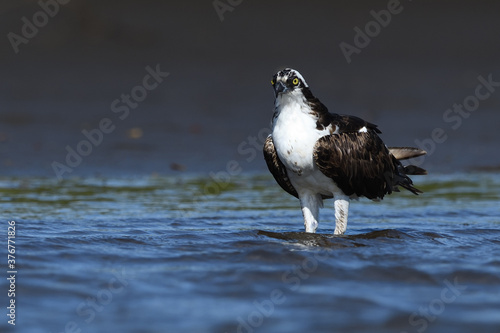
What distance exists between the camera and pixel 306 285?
6.27 m

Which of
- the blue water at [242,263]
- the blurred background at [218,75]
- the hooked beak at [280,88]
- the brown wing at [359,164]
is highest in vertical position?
the blurred background at [218,75]

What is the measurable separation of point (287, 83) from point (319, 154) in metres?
0.67

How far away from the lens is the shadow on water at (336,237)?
25.9ft

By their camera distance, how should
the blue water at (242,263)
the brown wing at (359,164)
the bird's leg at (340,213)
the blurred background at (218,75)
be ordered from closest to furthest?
the blue water at (242,263)
the brown wing at (359,164)
the bird's leg at (340,213)
the blurred background at (218,75)

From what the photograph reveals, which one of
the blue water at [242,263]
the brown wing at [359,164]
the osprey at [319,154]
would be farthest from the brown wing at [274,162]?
the blue water at [242,263]

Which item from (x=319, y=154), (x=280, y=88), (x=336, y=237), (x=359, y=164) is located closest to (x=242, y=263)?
(x=319, y=154)

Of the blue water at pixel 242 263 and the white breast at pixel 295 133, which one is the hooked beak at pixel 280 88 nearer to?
the white breast at pixel 295 133

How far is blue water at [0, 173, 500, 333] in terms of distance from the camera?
545 centimetres

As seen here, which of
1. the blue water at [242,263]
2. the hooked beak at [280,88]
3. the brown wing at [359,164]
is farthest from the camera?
the brown wing at [359,164]

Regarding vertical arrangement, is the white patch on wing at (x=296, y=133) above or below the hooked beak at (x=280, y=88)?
below

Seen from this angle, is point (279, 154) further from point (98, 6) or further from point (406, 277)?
point (98, 6)

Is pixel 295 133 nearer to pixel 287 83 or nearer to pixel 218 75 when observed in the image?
pixel 287 83

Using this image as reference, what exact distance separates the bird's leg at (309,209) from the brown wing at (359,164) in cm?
33

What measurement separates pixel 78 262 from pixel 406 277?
96.9 inches
